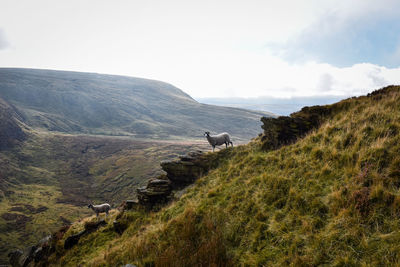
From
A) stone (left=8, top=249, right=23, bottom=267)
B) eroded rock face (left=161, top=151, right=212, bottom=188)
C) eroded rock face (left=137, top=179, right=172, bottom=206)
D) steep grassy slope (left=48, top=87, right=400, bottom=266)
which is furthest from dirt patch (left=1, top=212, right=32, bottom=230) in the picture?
eroded rock face (left=161, top=151, right=212, bottom=188)

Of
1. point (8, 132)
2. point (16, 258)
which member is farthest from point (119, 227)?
point (8, 132)

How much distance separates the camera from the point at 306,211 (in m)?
6.14

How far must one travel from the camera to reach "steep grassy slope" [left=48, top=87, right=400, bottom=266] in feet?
15.6

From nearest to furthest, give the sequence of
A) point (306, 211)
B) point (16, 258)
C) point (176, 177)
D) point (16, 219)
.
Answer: point (306, 211), point (176, 177), point (16, 258), point (16, 219)

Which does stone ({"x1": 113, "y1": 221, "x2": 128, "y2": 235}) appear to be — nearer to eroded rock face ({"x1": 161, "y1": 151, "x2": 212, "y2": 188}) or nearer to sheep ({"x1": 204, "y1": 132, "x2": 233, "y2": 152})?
eroded rock face ({"x1": 161, "y1": 151, "x2": 212, "y2": 188})

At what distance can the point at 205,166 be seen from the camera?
49.1ft

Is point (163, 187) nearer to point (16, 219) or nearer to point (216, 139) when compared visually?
point (216, 139)

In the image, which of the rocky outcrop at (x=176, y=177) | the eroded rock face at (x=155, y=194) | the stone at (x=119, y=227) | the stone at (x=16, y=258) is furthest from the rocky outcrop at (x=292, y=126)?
the stone at (x=16, y=258)

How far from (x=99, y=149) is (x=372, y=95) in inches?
5373

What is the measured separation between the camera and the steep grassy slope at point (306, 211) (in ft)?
15.6

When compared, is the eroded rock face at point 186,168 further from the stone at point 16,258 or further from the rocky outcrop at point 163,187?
the stone at point 16,258

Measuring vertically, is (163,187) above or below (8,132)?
above

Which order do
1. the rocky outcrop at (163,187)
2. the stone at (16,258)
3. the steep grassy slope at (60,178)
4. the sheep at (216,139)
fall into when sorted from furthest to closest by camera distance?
the steep grassy slope at (60,178) → the sheep at (216,139) → the stone at (16,258) → the rocky outcrop at (163,187)

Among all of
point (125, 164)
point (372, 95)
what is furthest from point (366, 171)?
point (125, 164)
